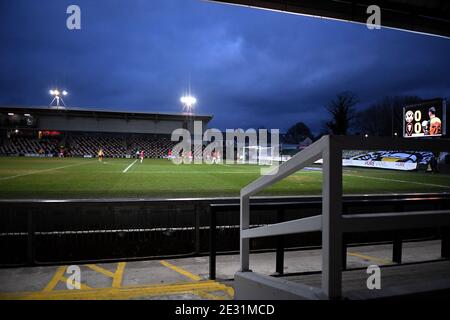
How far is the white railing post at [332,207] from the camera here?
6.39 feet

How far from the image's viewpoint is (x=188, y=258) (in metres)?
5.95

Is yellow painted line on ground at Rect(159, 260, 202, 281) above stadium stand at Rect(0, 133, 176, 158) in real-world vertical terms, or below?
below

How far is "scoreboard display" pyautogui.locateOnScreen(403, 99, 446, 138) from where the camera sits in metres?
22.8

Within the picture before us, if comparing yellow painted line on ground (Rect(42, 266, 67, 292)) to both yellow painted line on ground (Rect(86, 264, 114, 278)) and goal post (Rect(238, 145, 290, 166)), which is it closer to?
yellow painted line on ground (Rect(86, 264, 114, 278))

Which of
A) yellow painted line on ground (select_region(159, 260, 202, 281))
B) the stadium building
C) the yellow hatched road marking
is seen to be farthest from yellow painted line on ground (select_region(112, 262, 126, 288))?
the stadium building

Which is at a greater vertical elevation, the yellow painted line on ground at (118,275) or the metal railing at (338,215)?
the metal railing at (338,215)

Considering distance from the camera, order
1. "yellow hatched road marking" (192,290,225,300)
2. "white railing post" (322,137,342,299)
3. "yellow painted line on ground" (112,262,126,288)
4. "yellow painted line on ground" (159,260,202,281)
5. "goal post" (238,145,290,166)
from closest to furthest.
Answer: "white railing post" (322,137,342,299) < "yellow hatched road marking" (192,290,225,300) < "yellow painted line on ground" (112,262,126,288) < "yellow painted line on ground" (159,260,202,281) < "goal post" (238,145,290,166)

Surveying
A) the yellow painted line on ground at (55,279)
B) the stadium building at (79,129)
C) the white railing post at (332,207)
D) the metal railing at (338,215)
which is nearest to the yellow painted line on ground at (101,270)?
the yellow painted line on ground at (55,279)

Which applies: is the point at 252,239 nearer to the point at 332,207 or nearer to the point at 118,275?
the point at 118,275

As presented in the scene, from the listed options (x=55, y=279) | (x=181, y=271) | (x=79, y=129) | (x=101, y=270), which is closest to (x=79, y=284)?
(x=55, y=279)

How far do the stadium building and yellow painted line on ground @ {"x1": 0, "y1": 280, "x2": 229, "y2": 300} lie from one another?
54338mm

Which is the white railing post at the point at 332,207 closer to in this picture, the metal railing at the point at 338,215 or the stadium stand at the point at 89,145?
the metal railing at the point at 338,215

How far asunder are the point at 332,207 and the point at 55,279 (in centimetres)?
435
